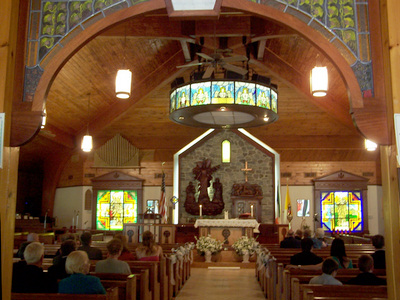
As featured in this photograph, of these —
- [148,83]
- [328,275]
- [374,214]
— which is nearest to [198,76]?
[328,275]

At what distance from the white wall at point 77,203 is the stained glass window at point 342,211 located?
5.54 m

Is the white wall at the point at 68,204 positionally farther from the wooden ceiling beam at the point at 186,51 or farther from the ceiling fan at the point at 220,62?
the ceiling fan at the point at 220,62

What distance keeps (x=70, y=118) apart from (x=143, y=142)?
113 inches

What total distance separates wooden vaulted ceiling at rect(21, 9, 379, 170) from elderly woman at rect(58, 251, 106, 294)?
8166 mm

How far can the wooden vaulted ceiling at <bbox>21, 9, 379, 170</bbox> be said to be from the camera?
Result: 12016mm

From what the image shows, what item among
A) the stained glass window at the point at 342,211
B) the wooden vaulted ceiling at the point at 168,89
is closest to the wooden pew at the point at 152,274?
the wooden vaulted ceiling at the point at 168,89

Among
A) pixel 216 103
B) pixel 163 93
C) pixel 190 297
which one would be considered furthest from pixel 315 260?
pixel 163 93

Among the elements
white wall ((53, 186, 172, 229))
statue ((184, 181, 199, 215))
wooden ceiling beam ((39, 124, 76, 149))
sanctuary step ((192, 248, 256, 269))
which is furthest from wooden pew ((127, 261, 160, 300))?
white wall ((53, 186, 172, 229))

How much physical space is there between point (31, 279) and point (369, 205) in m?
14.5

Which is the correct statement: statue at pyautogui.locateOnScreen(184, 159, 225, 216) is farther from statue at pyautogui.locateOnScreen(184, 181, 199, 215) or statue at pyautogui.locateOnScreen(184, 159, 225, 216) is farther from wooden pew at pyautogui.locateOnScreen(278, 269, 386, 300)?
wooden pew at pyautogui.locateOnScreen(278, 269, 386, 300)

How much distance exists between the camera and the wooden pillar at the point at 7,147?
3.83 metres

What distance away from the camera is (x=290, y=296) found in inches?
193

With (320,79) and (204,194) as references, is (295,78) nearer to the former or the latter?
(204,194)

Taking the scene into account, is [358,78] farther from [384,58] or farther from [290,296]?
[290,296]
